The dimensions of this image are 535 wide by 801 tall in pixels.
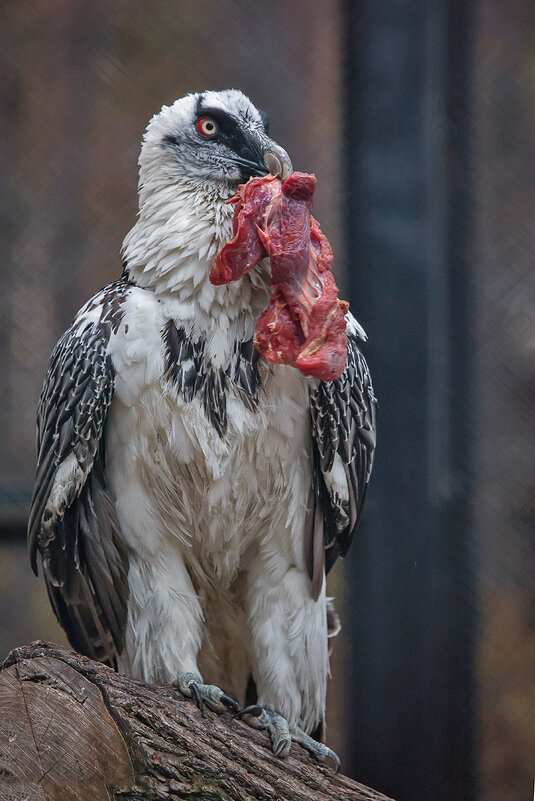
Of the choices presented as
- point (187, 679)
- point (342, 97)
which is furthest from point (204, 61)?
point (187, 679)

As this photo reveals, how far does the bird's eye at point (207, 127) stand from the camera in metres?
2.30

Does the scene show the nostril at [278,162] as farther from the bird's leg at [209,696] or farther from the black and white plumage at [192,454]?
the bird's leg at [209,696]

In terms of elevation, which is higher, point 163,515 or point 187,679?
point 163,515

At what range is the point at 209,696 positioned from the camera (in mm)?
2057

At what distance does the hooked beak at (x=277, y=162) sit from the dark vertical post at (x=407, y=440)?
62 centimetres

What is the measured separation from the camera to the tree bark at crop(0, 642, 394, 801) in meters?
1.63

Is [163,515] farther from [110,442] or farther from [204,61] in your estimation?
[204,61]

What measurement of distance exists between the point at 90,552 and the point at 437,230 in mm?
1369

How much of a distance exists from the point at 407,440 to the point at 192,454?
811 millimetres

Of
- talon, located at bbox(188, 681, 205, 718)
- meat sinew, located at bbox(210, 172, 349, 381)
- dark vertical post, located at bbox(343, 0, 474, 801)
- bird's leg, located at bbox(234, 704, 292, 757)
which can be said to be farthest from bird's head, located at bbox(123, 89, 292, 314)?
bird's leg, located at bbox(234, 704, 292, 757)

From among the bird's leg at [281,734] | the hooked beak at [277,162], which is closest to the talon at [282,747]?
the bird's leg at [281,734]

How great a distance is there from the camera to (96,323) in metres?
2.22

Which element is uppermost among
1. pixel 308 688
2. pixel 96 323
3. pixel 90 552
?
pixel 96 323

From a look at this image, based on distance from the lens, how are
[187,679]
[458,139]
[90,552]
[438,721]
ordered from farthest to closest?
[458,139] → [438,721] → [90,552] → [187,679]
